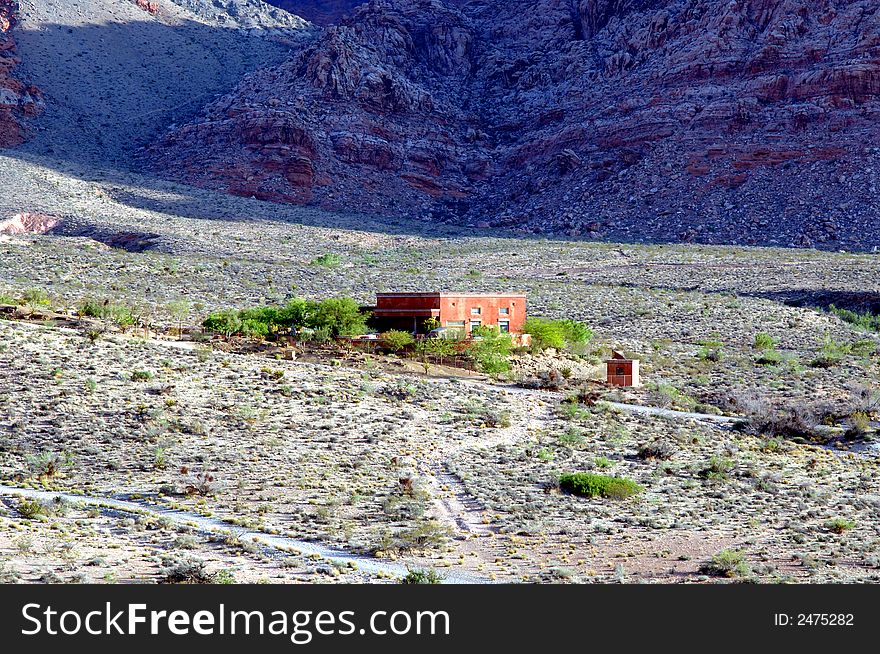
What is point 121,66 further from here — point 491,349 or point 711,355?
point 491,349


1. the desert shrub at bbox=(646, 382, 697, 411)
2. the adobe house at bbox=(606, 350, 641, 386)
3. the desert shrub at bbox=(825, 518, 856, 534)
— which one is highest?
the adobe house at bbox=(606, 350, 641, 386)

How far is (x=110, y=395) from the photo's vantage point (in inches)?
1268

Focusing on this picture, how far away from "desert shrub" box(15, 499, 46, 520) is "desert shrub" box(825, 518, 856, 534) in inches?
598

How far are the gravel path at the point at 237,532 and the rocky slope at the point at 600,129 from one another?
Result: 240ft

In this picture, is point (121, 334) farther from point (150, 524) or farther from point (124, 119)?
point (124, 119)

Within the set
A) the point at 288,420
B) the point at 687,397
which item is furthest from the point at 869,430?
the point at 288,420

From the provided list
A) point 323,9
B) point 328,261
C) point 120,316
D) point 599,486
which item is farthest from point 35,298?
point 323,9

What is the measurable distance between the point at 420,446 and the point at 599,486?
20.9 feet

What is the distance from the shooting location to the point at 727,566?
62.0ft

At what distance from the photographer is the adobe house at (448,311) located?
152ft

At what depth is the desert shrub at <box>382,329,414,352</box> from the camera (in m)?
44.2

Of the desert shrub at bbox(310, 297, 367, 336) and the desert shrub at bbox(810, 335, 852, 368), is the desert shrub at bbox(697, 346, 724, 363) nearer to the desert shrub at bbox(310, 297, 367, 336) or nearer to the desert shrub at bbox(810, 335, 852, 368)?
the desert shrub at bbox(810, 335, 852, 368)

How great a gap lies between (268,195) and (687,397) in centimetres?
6967

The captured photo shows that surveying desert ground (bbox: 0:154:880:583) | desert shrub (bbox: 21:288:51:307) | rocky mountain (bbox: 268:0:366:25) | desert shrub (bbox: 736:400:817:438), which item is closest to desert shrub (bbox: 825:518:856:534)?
desert ground (bbox: 0:154:880:583)
